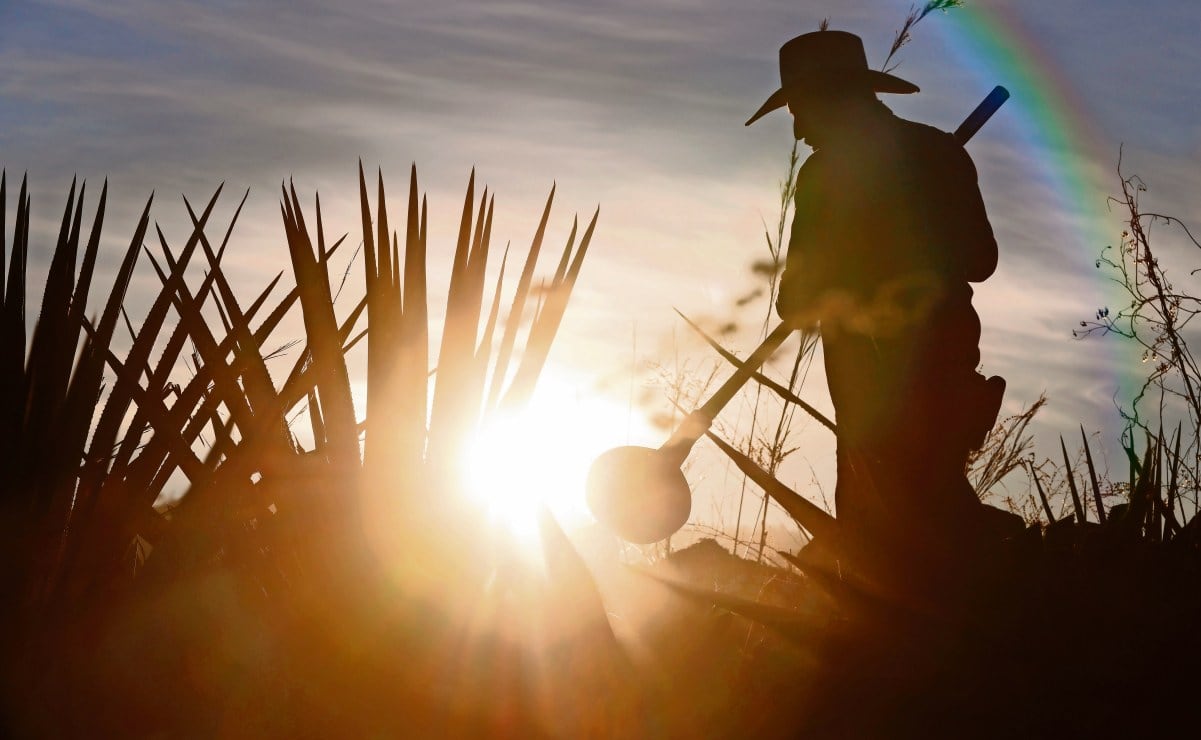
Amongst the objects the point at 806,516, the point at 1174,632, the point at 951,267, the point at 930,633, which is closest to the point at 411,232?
the point at 806,516

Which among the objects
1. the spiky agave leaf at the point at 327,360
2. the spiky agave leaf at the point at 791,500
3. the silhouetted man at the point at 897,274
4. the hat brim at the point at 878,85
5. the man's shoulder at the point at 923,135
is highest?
the hat brim at the point at 878,85

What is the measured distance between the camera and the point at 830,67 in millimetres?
3324

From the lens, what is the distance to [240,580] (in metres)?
1.25

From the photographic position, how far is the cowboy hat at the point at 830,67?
3.33 m

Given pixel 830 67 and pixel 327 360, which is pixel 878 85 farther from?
pixel 327 360

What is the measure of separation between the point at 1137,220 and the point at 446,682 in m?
2.56

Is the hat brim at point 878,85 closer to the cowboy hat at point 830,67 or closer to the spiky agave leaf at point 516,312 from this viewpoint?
the cowboy hat at point 830,67

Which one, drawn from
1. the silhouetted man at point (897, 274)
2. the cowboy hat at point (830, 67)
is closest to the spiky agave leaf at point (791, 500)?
the silhouetted man at point (897, 274)

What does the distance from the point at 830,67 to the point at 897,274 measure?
657 millimetres

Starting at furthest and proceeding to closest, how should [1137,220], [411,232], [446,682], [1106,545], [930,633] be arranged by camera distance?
[1137,220] < [1106,545] < [411,232] < [446,682] < [930,633]

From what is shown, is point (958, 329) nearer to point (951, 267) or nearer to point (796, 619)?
point (951, 267)

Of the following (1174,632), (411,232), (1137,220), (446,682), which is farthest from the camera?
(1137,220)

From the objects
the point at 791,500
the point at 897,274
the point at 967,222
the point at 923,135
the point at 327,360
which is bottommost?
the point at 791,500

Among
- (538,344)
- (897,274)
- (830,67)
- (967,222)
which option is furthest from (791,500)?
(830,67)
